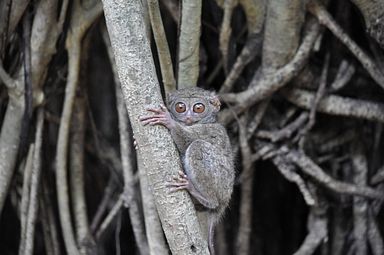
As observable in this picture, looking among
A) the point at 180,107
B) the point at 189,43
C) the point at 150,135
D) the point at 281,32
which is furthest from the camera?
the point at 281,32

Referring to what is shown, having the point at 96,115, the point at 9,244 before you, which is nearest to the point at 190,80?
the point at 96,115

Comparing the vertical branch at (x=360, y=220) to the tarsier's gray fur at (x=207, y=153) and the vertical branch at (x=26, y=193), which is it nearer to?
the tarsier's gray fur at (x=207, y=153)

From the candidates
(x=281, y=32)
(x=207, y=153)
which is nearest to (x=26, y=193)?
(x=207, y=153)

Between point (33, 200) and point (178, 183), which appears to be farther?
point (33, 200)

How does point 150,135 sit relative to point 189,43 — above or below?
below

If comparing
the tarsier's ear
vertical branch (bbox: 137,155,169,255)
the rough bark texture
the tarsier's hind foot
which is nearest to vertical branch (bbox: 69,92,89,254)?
vertical branch (bbox: 137,155,169,255)

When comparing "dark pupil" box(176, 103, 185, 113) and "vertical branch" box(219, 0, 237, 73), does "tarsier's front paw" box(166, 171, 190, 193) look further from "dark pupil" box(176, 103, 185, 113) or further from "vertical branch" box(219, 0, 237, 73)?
"vertical branch" box(219, 0, 237, 73)

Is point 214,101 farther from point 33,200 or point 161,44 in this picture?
point 33,200
